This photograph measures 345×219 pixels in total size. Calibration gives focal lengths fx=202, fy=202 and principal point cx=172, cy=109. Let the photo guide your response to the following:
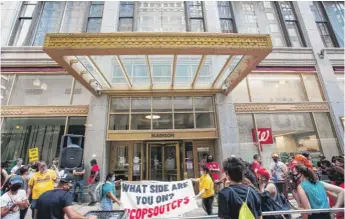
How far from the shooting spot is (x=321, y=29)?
13.8 m

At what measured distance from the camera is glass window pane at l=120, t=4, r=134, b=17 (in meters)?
13.3

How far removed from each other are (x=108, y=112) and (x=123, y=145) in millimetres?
1877

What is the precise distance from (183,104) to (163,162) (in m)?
3.24

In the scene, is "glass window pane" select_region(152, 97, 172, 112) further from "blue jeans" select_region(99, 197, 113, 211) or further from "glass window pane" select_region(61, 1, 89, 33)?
"glass window pane" select_region(61, 1, 89, 33)

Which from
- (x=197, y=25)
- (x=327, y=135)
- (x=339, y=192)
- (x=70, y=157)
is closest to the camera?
(x=339, y=192)

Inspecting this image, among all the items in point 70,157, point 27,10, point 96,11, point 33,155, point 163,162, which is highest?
point 27,10

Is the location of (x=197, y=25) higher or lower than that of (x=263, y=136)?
higher

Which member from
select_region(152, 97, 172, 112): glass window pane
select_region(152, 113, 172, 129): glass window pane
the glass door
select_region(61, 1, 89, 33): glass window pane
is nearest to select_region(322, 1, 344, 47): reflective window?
select_region(152, 97, 172, 112): glass window pane

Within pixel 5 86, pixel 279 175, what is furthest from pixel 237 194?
pixel 5 86

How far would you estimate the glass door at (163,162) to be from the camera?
10.2 metres

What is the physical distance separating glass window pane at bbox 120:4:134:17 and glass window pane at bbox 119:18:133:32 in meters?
0.39

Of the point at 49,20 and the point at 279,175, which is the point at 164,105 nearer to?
the point at 279,175

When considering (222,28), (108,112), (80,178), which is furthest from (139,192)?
(222,28)

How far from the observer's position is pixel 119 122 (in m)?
10.4
